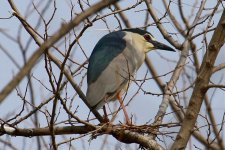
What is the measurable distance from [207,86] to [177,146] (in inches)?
15.1

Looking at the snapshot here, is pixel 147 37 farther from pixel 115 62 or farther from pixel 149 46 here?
pixel 115 62

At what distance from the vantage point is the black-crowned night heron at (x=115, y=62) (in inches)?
167

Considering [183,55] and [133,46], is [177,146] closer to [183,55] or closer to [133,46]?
[183,55]

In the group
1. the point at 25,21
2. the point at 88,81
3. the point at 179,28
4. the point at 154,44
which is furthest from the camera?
the point at 179,28

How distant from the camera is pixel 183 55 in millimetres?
4398

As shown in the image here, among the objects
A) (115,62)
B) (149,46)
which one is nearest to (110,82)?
(115,62)

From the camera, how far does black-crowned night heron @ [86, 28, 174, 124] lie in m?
4.23

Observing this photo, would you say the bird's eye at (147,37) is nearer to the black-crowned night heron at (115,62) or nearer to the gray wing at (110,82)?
the black-crowned night heron at (115,62)

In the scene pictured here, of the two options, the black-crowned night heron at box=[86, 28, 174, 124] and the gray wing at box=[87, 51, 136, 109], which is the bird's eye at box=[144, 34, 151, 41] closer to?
the black-crowned night heron at box=[86, 28, 174, 124]

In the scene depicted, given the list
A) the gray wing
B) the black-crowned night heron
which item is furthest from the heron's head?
the gray wing

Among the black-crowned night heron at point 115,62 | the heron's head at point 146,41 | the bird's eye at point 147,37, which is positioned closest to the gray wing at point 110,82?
the black-crowned night heron at point 115,62

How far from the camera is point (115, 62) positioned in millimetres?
4688

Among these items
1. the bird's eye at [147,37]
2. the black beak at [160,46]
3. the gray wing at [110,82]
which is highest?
the bird's eye at [147,37]

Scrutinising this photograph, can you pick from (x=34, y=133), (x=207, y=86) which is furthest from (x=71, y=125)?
(x=207, y=86)
